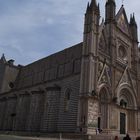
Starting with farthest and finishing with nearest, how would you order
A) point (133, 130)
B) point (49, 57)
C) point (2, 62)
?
1. point (2, 62)
2. point (49, 57)
3. point (133, 130)

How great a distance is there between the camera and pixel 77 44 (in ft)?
109

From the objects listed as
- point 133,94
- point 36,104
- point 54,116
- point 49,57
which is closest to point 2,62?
point 49,57

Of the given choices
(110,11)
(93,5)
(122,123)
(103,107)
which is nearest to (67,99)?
(103,107)

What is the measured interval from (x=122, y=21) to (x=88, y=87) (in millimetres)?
14486

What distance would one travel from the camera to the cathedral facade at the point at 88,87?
88.9ft

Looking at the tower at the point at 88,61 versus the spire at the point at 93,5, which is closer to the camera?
A: the tower at the point at 88,61

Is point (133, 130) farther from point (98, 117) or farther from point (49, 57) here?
point (49, 57)

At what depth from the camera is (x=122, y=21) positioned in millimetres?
36938

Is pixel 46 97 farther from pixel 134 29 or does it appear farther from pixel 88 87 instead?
pixel 134 29

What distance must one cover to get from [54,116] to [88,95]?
19.8 feet

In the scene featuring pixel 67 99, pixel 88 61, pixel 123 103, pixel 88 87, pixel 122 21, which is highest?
pixel 122 21

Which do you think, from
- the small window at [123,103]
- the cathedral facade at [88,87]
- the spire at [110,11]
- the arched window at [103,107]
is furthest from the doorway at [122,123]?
the spire at [110,11]

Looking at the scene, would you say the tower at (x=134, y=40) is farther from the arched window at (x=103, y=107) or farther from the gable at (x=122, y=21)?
the arched window at (x=103, y=107)

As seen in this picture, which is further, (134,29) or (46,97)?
(134,29)
